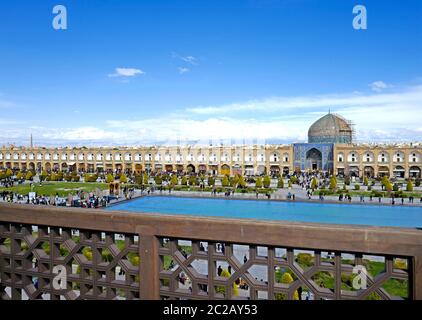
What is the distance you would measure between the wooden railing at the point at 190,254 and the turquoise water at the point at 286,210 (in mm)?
14486

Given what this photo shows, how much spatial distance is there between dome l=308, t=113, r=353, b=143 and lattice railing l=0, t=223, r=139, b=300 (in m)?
39.8

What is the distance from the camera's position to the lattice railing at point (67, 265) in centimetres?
225

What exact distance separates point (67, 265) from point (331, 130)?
40.2 m

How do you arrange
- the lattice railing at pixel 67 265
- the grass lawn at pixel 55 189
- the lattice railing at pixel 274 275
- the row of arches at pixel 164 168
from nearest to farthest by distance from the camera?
the lattice railing at pixel 274 275, the lattice railing at pixel 67 265, the grass lawn at pixel 55 189, the row of arches at pixel 164 168

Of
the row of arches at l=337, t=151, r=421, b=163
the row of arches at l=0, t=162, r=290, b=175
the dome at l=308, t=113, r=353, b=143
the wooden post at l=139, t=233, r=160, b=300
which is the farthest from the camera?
the row of arches at l=0, t=162, r=290, b=175

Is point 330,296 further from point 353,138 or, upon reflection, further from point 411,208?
point 353,138

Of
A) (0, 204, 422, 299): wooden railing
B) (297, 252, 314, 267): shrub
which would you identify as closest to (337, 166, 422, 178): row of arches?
(297, 252, 314, 267): shrub

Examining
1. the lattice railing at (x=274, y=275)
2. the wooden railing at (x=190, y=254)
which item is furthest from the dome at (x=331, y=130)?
the lattice railing at (x=274, y=275)

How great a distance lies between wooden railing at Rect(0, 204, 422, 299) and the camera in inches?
71.2

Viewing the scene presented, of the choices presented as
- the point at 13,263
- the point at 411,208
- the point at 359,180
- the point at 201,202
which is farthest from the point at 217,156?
the point at 13,263

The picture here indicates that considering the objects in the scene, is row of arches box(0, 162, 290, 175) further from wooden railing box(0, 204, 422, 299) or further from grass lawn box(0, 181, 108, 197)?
wooden railing box(0, 204, 422, 299)

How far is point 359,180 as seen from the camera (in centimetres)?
3481

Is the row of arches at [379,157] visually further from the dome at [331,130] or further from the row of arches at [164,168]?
the row of arches at [164,168]
